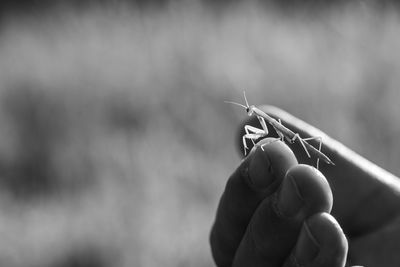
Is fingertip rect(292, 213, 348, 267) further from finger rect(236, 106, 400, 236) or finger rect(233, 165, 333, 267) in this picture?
Answer: finger rect(236, 106, 400, 236)

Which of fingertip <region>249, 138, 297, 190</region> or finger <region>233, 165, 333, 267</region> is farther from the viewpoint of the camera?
fingertip <region>249, 138, 297, 190</region>

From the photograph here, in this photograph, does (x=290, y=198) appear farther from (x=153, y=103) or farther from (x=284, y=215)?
(x=153, y=103)

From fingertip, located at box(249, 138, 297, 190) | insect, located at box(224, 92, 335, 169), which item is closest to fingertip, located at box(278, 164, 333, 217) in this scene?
fingertip, located at box(249, 138, 297, 190)

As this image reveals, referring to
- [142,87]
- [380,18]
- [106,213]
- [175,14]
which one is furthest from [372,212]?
[380,18]

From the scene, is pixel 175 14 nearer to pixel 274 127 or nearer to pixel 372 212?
pixel 274 127

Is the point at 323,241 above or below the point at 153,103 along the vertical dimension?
above

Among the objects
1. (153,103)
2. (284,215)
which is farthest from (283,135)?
(153,103)
